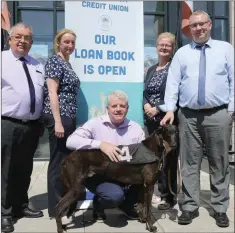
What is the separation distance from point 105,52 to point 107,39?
15 cm

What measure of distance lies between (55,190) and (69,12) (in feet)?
6.22

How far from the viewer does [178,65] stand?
145 inches

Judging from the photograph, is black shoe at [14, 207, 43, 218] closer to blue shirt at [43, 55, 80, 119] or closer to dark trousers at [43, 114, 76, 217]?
dark trousers at [43, 114, 76, 217]

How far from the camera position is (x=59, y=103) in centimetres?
371

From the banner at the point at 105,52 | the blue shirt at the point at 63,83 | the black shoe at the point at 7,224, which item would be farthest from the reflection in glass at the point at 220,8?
the black shoe at the point at 7,224

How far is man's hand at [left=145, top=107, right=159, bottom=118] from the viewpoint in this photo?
3955mm

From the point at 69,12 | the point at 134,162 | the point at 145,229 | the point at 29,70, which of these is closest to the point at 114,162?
the point at 134,162

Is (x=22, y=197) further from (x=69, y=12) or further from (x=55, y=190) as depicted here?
(x=69, y=12)

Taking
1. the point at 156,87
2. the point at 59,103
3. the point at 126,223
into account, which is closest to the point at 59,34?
the point at 59,103

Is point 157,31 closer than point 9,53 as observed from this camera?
No

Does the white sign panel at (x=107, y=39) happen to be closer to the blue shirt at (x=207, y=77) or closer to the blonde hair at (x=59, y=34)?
the blonde hair at (x=59, y=34)

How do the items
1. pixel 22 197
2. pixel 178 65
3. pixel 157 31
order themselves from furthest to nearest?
pixel 157 31
pixel 22 197
pixel 178 65

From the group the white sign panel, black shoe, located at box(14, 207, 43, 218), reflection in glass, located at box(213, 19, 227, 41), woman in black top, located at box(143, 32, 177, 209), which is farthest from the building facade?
black shoe, located at box(14, 207, 43, 218)

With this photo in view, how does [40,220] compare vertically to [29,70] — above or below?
below
